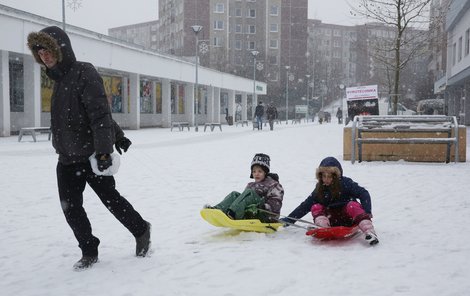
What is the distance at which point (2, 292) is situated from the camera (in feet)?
11.0

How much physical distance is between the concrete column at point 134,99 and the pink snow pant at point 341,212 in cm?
2770

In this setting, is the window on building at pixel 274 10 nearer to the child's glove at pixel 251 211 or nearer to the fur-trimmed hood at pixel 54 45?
the child's glove at pixel 251 211

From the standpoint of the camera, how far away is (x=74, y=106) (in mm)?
3588

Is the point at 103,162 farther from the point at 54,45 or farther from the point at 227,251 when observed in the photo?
the point at 227,251

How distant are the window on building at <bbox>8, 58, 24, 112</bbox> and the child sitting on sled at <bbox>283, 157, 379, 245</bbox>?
2174cm

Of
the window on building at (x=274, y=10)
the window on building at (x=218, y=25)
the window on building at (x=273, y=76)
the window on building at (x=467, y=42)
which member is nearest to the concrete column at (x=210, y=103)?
the window on building at (x=467, y=42)

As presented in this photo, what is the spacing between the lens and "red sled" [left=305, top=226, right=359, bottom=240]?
14.5 feet

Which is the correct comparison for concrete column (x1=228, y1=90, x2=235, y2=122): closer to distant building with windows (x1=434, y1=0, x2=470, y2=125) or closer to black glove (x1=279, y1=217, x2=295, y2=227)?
distant building with windows (x1=434, y1=0, x2=470, y2=125)

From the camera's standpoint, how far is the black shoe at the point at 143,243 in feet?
13.2

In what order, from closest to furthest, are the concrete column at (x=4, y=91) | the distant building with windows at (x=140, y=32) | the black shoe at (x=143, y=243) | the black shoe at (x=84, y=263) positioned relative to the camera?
the black shoe at (x=84, y=263), the black shoe at (x=143, y=243), the concrete column at (x=4, y=91), the distant building with windows at (x=140, y=32)

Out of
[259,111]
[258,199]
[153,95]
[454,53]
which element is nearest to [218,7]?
[153,95]

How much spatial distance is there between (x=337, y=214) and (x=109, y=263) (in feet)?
7.34

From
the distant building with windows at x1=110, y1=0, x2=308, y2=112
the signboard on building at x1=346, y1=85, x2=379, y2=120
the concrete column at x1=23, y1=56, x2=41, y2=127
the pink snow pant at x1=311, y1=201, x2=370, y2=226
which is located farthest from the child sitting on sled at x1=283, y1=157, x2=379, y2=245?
the distant building with windows at x1=110, y1=0, x2=308, y2=112

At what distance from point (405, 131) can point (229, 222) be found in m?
7.50
